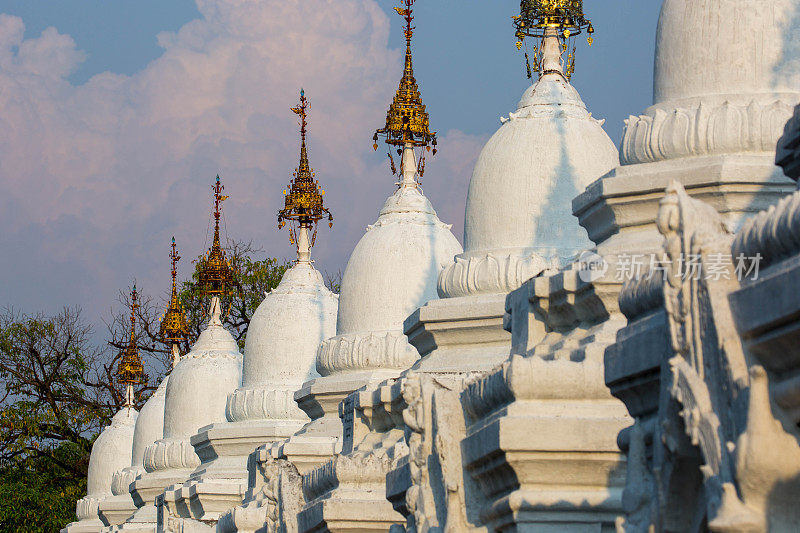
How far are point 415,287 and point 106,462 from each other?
23.9m

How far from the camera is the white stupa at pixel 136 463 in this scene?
126 ft

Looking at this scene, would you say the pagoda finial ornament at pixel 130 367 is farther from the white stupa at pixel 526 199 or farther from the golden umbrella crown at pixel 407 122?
the white stupa at pixel 526 199

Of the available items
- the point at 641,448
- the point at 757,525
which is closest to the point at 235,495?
the point at 641,448

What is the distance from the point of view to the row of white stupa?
14.3 metres

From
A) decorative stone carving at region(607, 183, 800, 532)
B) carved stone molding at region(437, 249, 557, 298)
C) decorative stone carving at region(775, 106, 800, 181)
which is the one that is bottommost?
decorative stone carving at region(607, 183, 800, 532)

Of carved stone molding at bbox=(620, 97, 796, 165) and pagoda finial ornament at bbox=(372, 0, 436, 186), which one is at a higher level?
pagoda finial ornament at bbox=(372, 0, 436, 186)

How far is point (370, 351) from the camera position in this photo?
2247 centimetres

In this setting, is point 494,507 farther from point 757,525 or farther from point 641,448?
point 757,525

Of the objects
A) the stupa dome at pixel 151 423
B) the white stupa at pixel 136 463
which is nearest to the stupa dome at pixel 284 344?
the white stupa at pixel 136 463

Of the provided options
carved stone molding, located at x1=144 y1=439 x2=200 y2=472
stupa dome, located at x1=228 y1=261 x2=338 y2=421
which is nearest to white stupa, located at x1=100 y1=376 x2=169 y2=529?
carved stone molding, located at x1=144 y1=439 x2=200 y2=472

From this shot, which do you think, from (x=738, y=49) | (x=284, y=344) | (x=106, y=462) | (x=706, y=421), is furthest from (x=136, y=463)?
(x=706, y=421)

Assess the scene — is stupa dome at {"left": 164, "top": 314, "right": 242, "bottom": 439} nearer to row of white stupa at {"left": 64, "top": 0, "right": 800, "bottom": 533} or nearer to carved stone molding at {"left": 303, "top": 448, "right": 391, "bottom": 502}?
row of white stupa at {"left": 64, "top": 0, "right": 800, "bottom": 533}

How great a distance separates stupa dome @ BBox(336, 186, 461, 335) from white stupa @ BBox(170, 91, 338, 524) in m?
4.81

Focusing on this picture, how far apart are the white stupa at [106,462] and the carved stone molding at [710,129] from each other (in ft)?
104
